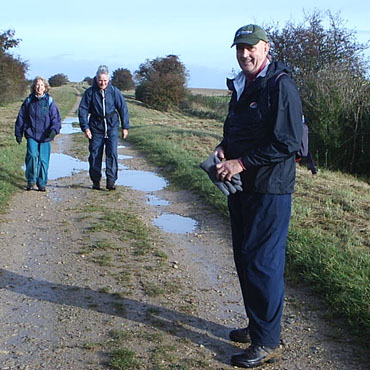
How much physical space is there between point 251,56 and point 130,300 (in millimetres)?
2601

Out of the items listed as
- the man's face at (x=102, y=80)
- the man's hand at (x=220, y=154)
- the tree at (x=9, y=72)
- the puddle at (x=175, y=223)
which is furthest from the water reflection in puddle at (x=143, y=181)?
the tree at (x=9, y=72)

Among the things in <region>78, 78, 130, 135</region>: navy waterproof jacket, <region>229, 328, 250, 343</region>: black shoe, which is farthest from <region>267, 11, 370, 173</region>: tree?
<region>229, 328, 250, 343</region>: black shoe

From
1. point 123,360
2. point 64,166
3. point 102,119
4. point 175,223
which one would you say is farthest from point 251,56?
point 64,166

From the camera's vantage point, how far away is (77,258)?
6598 millimetres

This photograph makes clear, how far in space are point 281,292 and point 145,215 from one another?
4.83 m

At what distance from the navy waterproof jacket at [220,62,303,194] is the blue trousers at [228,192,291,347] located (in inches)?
4.5

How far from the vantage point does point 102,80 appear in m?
10.3

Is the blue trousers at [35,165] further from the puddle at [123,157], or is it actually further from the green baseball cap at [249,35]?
the green baseball cap at [249,35]

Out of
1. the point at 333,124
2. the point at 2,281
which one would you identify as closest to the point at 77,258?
the point at 2,281

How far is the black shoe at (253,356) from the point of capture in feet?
13.2

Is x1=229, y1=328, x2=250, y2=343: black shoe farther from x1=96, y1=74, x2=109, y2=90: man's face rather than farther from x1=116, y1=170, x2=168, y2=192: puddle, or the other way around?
x1=96, y1=74, x2=109, y2=90: man's face

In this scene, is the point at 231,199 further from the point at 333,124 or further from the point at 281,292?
the point at 333,124

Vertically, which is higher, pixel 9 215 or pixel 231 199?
pixel 231 199

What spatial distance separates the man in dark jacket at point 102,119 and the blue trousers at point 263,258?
22.0ft
